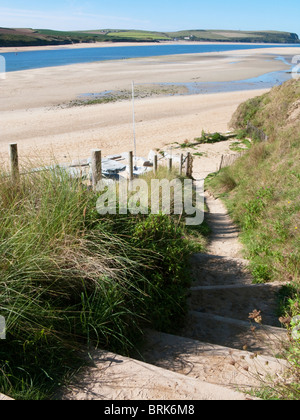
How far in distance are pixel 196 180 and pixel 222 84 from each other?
96.9 ft

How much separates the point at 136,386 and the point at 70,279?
1.04 metres

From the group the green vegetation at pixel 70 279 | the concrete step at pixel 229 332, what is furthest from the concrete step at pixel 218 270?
the green vegetation at pixel 70 279

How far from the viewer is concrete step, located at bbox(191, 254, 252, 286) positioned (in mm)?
5641

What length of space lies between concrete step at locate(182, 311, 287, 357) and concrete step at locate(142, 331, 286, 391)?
1.43ft

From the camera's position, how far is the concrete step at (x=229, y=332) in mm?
3713

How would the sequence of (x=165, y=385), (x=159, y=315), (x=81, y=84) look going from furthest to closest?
(x=81, y=84) → (x=159, y=315) → (x=165, y=385)

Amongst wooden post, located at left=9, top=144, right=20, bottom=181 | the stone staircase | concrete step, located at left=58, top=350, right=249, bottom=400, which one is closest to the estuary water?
wooden post, located at left=9, top=144, right=20, bottom=181

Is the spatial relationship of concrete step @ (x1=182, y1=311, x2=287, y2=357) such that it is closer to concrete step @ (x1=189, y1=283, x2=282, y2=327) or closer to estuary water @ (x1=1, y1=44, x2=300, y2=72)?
concrete step @ (x1=189, y1=283, x2=282, y2=327)

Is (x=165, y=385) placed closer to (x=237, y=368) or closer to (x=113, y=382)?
(x=113, y=382)

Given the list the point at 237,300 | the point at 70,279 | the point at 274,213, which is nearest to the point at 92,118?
the point at 274,213

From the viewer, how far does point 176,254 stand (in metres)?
4.10

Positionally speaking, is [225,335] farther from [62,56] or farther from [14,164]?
[62,56]
